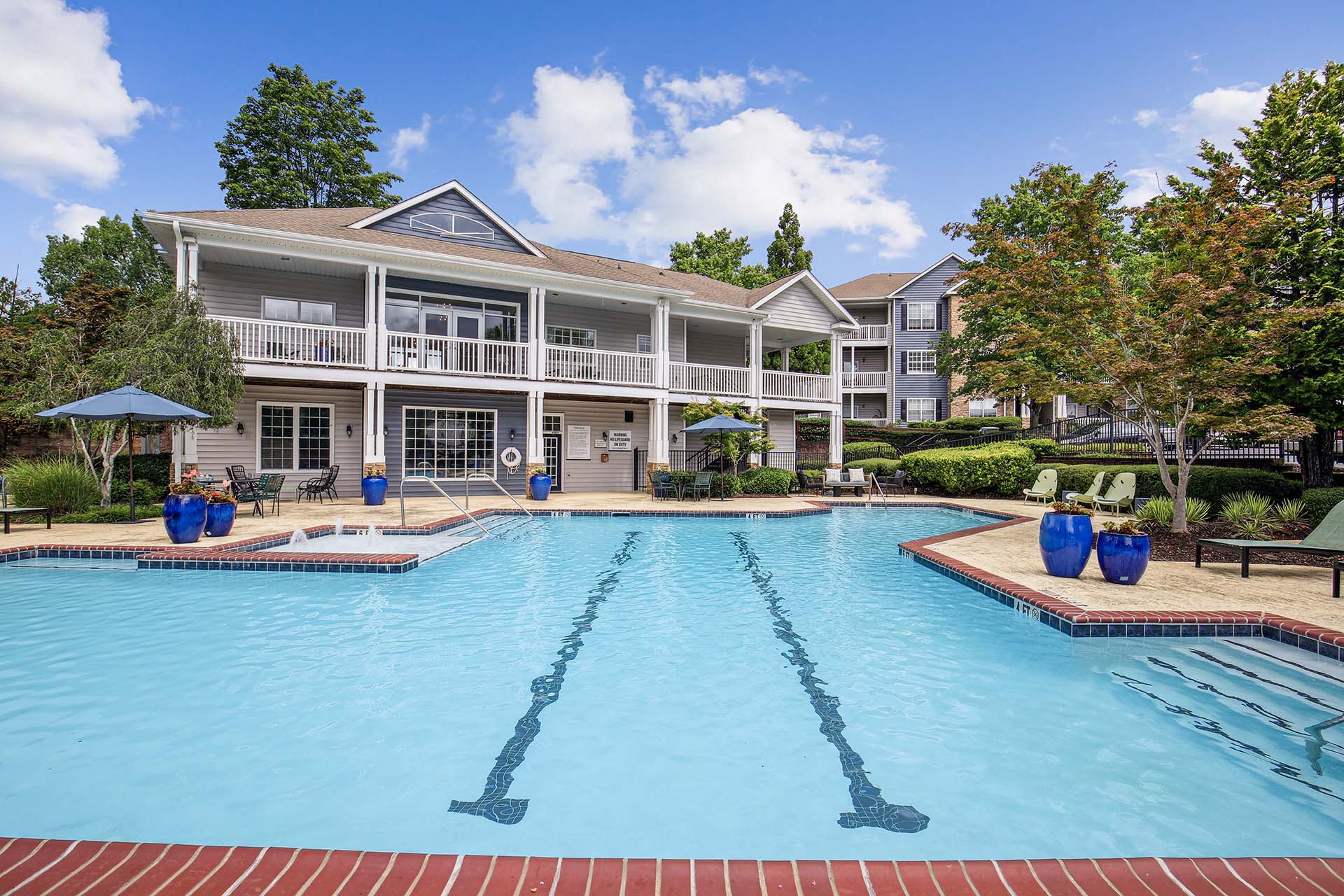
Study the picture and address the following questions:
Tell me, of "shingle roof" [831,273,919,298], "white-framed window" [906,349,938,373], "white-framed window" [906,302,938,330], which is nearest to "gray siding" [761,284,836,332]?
"white-framed window" [906,349,938,373]

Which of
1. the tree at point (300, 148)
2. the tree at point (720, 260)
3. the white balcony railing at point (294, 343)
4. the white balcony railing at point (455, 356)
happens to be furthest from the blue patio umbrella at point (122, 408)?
the tree at point (720, 260)

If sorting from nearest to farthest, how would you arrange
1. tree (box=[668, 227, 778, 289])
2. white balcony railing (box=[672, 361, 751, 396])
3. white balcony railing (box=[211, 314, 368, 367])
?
white balcony railing (box=[211, 314, 368, 367]), white balcony railing (box=[672, 361, 751, 396]), tree (box=[668, 227, 778, 289])

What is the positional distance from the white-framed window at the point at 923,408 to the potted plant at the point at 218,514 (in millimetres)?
32762

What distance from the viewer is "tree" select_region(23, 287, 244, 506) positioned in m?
12.8

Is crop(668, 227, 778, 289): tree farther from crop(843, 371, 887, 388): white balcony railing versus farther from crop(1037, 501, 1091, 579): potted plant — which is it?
crop(1037, 501, 1091, 579): potted plant

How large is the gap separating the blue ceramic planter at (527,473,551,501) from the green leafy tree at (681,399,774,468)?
4837 millimetres

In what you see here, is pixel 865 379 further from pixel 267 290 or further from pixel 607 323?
pixel 267 290

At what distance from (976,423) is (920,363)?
5.85 meters

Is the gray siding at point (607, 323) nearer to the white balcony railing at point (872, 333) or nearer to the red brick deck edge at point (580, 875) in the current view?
the red brick deck edge at point (580, 875)

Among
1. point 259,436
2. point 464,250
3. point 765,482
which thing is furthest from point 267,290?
point 765,482

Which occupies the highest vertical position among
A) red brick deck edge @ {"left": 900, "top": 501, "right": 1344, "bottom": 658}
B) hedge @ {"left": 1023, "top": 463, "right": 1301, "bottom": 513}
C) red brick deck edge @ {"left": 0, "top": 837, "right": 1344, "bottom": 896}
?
hedge @ {"left": 1023, "top": 463, "right": 1301, "bottom": 513}

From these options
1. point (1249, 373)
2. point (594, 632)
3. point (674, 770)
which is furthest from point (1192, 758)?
point (1249, 373)

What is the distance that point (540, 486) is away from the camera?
1639 centimetres

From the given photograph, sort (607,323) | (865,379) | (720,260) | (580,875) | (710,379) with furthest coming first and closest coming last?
(865,379), (720,260), (607,323), (710,379), (580,875)
